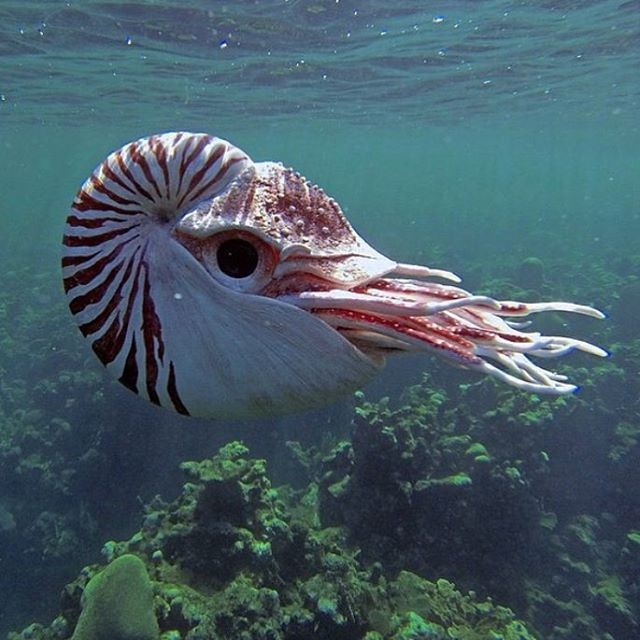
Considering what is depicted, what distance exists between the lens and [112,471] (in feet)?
30.1

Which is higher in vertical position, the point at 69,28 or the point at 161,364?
the point at 69,28

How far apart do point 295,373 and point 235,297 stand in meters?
0.29

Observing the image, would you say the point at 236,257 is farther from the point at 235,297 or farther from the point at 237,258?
the point at 235,297

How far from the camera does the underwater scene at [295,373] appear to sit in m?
1.71

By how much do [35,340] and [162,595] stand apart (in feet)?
40.5

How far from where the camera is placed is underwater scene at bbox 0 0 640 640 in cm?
171

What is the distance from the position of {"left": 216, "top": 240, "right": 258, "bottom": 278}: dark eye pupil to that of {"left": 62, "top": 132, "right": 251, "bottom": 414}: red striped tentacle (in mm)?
161

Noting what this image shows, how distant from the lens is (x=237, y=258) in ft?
5.88

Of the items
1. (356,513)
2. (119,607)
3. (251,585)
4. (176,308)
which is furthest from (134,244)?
(356,513)

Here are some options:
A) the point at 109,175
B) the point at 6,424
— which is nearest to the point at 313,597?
the point at 109,175

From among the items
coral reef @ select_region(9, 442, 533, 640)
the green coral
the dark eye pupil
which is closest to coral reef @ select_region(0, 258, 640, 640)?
coral reef @ select_region(9, 442, 533, 640)

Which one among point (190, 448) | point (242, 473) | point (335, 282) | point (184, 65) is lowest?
point (190, 448)

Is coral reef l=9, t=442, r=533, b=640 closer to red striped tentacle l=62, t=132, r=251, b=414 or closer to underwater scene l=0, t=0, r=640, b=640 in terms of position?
underwater scene l=0, t=0, r=640, b=640

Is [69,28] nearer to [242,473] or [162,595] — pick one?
[242,473]
